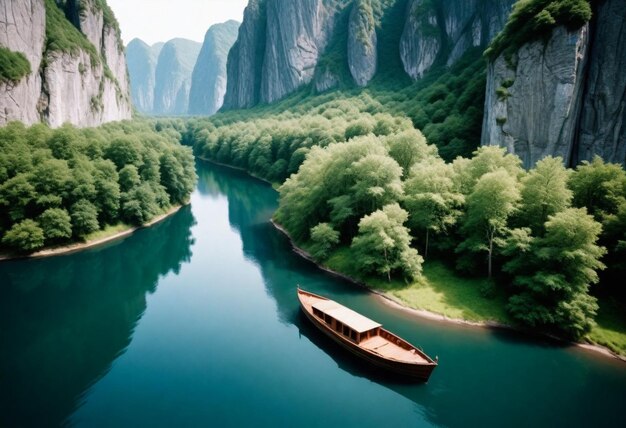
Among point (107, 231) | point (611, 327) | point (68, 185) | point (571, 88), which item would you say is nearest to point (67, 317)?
point (68, 185)

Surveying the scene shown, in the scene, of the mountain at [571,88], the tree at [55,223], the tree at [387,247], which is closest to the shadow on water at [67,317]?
the tree at [55,223]

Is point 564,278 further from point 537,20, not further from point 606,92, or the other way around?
point 537,20

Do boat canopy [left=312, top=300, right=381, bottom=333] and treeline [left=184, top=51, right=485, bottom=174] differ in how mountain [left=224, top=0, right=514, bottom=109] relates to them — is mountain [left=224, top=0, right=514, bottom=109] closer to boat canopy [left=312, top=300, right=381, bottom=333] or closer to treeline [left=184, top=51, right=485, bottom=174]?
treeline [left=184, top=51, right=485, bottom=174]

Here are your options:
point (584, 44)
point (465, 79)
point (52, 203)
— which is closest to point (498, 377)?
point (584, 44)

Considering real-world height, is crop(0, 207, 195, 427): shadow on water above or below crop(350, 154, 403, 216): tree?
below

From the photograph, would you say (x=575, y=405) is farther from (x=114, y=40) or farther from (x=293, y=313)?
(x=114, y=40)

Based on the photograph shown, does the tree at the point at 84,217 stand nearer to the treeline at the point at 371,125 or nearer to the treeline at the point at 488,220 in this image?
the treeline at the point at 488,220

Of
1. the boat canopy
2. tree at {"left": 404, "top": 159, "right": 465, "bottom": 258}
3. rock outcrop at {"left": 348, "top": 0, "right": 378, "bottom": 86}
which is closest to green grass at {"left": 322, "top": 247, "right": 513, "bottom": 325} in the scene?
tree at {"left": 404, "top": 159, "right": 465, "bottom": 258}
